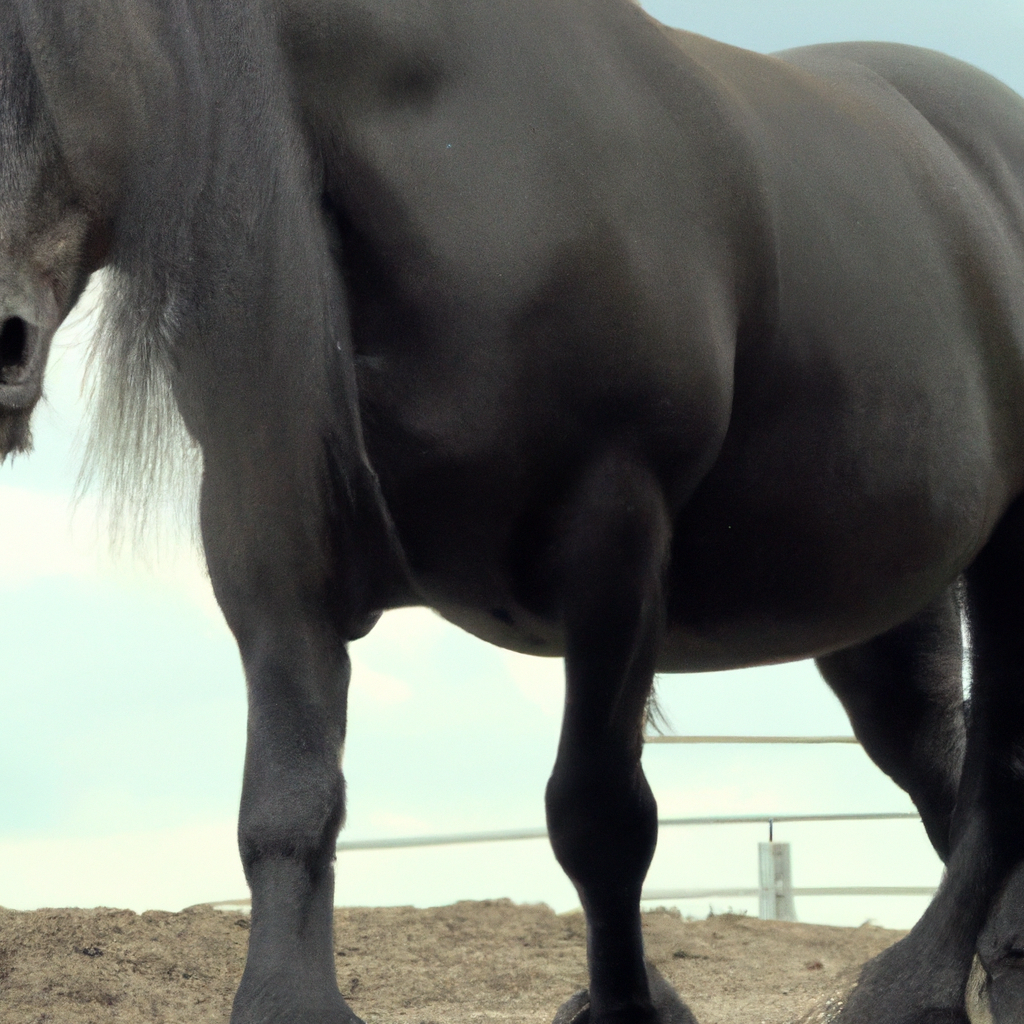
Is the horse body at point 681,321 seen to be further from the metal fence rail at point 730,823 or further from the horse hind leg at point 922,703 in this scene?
the metal fence rail at point 730,823

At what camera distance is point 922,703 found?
2514mm

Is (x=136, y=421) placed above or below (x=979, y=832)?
above

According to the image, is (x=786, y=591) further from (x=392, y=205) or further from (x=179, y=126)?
Answer: (x=179, y=126)

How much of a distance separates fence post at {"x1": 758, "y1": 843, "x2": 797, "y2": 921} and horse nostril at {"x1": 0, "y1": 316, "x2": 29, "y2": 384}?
4.26m

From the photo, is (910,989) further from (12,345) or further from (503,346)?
(12,345)

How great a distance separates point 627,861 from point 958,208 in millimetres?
976

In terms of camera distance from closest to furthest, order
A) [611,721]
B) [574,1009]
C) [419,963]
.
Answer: [611,721]
[574,1009]
[419,963]

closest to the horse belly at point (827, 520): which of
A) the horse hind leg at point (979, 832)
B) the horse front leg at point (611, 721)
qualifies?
the horse front leg at point (611, 721)

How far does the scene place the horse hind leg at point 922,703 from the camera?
2.51 m

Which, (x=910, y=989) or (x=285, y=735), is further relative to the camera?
(x=910, y=989)

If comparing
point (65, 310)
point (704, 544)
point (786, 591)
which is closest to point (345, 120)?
point (65, 310)

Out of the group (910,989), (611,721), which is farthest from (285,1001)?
(910,989)

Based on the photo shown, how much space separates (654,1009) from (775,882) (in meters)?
3.32

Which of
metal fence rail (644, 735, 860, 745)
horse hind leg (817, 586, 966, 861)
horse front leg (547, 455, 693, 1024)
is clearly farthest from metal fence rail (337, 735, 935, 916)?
horse front leg (547, 455, 693, 1024)
